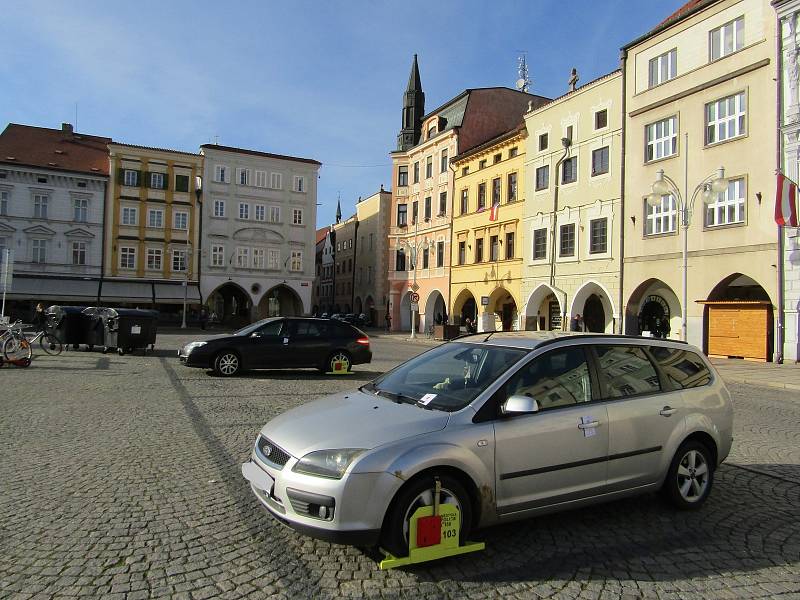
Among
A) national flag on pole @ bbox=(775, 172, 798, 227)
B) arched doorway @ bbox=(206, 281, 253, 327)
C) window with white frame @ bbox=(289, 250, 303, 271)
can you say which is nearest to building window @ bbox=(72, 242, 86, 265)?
arched doorway @ bbox=(206, 281, 253, 327)

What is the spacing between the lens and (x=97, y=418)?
28.7 ft

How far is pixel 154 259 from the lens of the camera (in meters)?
50.8

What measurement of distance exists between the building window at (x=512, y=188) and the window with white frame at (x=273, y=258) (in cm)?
2387

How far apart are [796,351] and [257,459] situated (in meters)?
24.1

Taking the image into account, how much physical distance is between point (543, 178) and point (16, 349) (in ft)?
96.1

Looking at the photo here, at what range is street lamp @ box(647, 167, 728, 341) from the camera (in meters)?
20.7

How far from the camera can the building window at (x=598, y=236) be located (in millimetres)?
31719

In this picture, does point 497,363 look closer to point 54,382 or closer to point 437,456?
point 437,456

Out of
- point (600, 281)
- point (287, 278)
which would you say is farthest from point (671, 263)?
point (287, 278)

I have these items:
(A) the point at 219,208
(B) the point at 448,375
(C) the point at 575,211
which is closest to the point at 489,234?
(C) the point at 575,211

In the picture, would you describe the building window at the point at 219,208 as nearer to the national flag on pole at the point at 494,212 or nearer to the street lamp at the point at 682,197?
the national flag on pole at the point at 494,212

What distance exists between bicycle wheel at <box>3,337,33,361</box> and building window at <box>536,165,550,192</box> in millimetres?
28634

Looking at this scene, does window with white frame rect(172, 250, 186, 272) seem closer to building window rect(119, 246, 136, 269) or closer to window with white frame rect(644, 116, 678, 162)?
building window rect(119, 246, 136, 269)

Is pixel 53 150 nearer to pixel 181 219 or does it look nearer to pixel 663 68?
pixel 181 219
